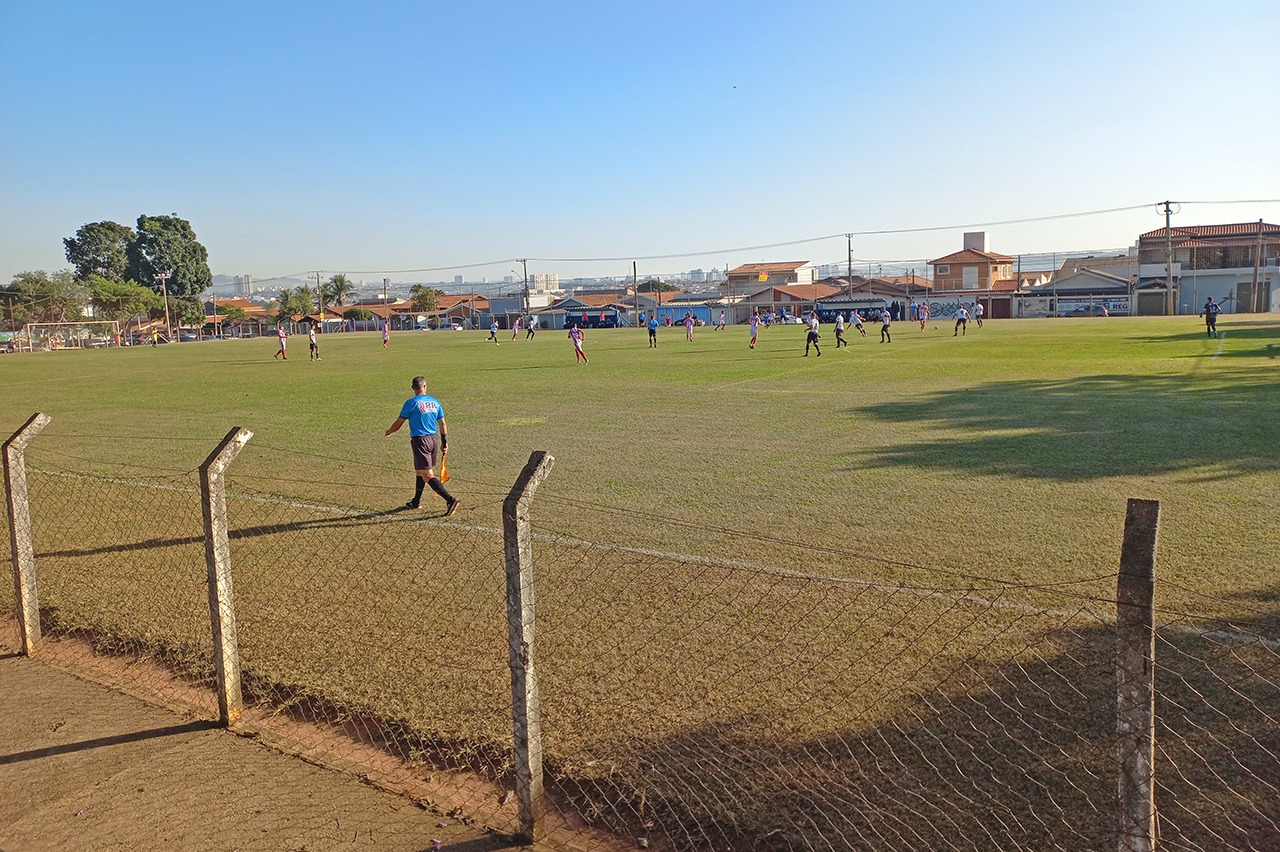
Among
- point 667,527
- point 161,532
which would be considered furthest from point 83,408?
point 667,527

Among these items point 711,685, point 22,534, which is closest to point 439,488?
point 22,534

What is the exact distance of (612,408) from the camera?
20.2m

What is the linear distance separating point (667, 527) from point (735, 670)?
3646mm

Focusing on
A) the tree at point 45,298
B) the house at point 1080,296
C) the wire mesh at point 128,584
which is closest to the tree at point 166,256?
the tree at point 45,298

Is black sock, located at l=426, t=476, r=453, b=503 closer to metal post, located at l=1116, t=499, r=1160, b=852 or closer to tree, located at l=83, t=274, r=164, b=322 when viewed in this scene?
metal post, located at l=1116, t=499, r=1160, b=852

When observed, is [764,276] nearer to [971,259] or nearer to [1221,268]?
[971,259]

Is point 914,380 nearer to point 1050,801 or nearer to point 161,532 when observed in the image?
point 161,532

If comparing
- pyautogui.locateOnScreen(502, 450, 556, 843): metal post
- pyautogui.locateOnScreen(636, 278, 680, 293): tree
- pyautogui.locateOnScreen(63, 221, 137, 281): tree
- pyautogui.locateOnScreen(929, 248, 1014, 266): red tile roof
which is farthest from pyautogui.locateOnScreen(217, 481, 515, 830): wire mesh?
pyautogui.locateOnScreen(636, 278, 680, 293): tree

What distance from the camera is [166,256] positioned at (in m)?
101

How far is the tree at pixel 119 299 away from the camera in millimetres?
84500

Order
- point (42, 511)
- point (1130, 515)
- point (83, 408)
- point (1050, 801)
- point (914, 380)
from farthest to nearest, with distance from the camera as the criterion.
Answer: point (914, 380) → point (83, 408) → point (42, 511) → point (1050, 801) → point (1130, 515)

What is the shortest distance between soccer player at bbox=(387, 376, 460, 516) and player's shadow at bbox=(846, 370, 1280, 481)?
557cm

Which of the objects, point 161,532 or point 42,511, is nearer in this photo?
point 161,532

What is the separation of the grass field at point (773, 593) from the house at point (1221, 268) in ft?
243
